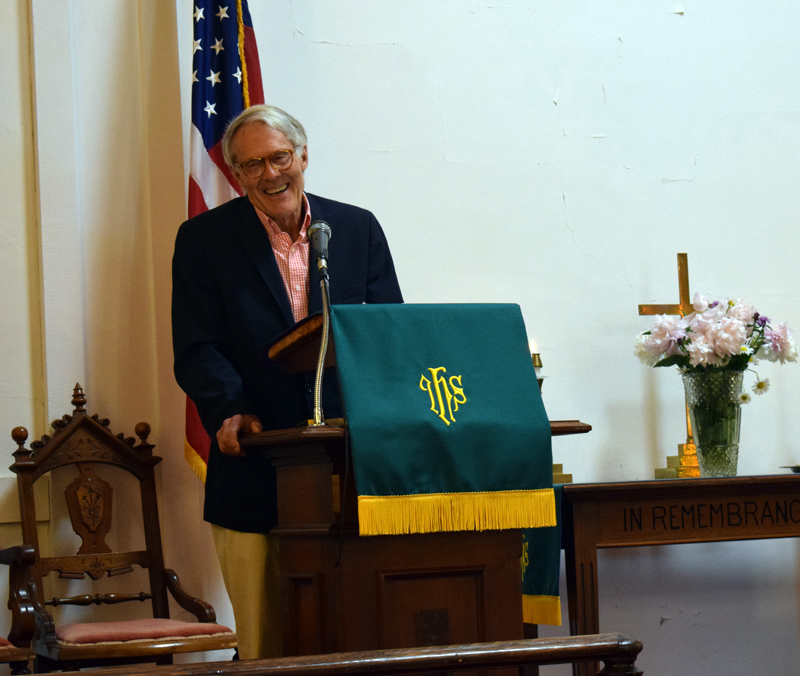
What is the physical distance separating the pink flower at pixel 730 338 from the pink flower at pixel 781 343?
0.20m

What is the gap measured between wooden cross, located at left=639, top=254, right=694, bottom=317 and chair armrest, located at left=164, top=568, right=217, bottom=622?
207 cm

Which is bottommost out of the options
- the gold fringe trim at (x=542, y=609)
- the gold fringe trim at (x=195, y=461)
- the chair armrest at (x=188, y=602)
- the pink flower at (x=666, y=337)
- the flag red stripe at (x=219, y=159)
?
the gold fringe trim at (x=542, y=609)

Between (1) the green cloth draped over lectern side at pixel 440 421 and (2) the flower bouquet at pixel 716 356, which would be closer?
(1) the green cloth draped over lectern side at pixel 440 421

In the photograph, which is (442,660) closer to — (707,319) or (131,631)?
(131,631)

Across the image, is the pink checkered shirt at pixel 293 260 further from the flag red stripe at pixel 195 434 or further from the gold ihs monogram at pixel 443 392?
the flag red stripe at pixel 195 434

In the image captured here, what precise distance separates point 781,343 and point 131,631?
257 cm

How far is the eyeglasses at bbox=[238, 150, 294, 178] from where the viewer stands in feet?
9.18

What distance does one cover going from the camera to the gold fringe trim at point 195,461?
3.38 m

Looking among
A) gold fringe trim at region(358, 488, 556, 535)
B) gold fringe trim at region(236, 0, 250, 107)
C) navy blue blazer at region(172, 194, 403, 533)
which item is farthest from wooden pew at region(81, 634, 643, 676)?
gold fringe trim at region(236, 0, 250, 107)

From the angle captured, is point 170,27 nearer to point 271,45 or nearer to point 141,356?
point 271,45

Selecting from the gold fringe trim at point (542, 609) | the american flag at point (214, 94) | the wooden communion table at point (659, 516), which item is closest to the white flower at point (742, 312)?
the wooden communion table at point (659, 516)

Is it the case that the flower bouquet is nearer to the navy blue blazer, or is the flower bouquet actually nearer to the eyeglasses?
the navy blue blazer

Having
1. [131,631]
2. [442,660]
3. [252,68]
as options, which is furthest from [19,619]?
[252,68]

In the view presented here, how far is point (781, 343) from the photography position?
3709mm
